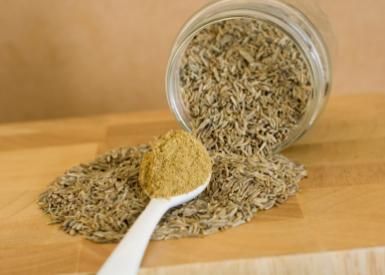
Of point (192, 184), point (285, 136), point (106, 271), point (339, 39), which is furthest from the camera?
point (339, 39)

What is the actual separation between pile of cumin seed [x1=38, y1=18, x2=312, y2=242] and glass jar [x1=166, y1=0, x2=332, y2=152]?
1 cm

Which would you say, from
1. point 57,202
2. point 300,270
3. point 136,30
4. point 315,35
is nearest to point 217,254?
point 300,270

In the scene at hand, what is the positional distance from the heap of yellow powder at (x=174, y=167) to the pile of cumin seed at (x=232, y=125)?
0.08 ft

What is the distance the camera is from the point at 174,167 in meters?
0.54

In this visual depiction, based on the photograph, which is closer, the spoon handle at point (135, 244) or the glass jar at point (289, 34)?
the spoon handle at point (135, 244)

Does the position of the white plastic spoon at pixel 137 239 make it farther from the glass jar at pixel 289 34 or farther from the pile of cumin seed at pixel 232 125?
the glass jar at pixel 289 34

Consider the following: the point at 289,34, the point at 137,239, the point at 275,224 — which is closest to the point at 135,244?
the point at 137,239

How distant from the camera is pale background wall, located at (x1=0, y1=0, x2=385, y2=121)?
95cm

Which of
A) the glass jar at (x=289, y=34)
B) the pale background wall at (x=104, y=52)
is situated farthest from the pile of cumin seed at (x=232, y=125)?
the pale background wall at (x=104, y=52)

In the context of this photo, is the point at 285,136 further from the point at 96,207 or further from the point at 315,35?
the point at 96,207

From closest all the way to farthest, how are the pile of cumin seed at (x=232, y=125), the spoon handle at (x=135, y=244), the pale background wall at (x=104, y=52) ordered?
the spoon handle at (x=135, y=244) → the pile of cumin seed at (x=232, y=125) → the pale background wall at (x=104, y=52)

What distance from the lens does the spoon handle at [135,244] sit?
0.45 m

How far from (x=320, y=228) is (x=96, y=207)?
0.82ft

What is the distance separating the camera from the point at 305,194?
580mm
